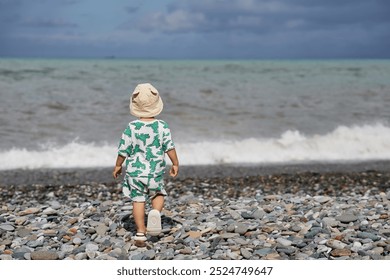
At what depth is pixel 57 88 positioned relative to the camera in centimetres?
1942

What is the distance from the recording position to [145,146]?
4758 mm

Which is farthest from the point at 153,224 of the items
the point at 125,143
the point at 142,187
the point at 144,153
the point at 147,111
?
the point at 147,111

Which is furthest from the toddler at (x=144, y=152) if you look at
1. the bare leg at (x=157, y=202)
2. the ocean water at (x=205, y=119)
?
the ocean water at (x=205, y=119)

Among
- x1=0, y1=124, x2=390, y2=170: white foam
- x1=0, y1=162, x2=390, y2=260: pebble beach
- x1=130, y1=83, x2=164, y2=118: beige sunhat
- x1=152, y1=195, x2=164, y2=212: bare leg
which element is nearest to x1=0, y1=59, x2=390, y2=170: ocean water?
x1=0, y1=124, x2=390, y2=170: white foam

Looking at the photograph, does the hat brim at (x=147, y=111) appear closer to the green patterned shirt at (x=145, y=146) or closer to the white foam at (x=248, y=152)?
the green patterned shirt at (x=145, y=146)

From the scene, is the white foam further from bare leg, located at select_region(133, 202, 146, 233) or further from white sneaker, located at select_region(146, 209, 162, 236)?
white sneaker, located at select_region(146, 209, 162, 236)

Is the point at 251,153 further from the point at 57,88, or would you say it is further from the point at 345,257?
A: the point at 57,88

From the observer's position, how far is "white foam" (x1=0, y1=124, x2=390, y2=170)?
11.4 metres

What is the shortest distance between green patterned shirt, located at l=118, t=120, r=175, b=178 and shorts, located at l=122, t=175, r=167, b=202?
45 mm

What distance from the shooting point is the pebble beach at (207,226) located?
4.57m

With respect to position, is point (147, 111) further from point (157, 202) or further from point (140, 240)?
point (140, 240)

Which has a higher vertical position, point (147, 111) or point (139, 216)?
point (147, 111)

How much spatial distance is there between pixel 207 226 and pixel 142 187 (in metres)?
0.82
